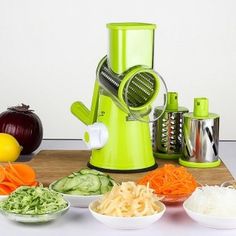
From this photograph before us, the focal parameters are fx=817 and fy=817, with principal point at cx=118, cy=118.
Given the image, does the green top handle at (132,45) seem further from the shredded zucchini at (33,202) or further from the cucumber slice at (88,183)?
the shredded zucchini at (33,202)

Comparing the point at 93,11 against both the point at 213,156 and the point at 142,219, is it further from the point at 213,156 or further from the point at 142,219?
the point at 142,219

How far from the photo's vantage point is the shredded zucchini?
1.56m

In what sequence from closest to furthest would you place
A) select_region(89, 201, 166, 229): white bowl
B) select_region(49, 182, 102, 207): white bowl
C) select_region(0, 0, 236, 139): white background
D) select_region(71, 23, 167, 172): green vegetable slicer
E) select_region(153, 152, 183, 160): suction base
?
select_region(89, 201, 166, 229): white bowl
select_region(49, 182, 102, 207): white bowl
select_region(71, 23, 167, 172): green vegetable slicer
select_region(153, 152, 183, 160): suction base
select_region(0, 0, 236, 139): white background

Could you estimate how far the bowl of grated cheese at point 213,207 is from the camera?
154 cm

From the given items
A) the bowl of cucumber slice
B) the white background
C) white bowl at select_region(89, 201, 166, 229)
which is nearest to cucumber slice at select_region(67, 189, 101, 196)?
the bowl of cucumber slice

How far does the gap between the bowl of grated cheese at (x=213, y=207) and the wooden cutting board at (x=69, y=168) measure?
258mm

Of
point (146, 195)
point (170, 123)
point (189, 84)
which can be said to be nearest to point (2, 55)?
point (189, 84)

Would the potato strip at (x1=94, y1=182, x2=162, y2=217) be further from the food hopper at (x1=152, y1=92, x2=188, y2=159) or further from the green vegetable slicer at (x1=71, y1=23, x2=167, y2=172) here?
the food hopper at (x1=152, y1=92, x2=188, y2=159)

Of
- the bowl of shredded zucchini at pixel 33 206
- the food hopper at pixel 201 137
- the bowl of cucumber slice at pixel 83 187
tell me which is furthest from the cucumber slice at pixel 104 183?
the food hopper at pixel 201 137

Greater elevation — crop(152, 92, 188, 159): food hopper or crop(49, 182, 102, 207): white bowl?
crop(152, 92, 188, 159): food hopper

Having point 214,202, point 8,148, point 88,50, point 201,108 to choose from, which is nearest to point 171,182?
point 214,202

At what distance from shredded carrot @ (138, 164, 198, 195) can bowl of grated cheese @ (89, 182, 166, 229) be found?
4.0 inches

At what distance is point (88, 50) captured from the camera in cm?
280

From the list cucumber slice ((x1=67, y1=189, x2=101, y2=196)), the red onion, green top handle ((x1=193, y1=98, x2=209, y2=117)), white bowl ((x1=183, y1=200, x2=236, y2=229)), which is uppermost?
green top handle ((x1=193, y1=98, x2=209, y2=117))
